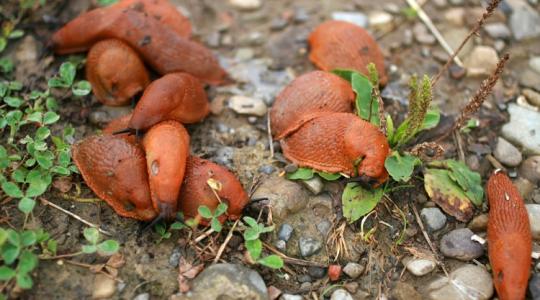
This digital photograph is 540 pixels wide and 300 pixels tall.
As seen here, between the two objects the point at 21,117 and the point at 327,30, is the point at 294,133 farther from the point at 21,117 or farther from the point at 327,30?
the point at 21,117

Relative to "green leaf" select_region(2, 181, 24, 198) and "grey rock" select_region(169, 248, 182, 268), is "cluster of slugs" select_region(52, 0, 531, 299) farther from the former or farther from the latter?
"green leaf" select_region(2, 181, 24, 198)

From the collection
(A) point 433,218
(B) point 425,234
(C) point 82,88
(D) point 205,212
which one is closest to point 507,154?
(A) point 433,218

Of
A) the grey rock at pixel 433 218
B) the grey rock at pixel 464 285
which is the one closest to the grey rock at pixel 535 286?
the grey rock at pixel 464 285

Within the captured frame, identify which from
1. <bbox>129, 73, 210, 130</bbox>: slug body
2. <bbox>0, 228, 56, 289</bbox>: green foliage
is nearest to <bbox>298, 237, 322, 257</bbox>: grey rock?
<bbox>129, 73, 210, 130</bbox>: slug body

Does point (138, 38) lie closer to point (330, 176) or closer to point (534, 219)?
point (330, 176)

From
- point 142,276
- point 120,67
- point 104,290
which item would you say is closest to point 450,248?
point 142,276

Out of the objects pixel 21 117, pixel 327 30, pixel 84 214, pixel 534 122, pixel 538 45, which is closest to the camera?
pixel 84 214
